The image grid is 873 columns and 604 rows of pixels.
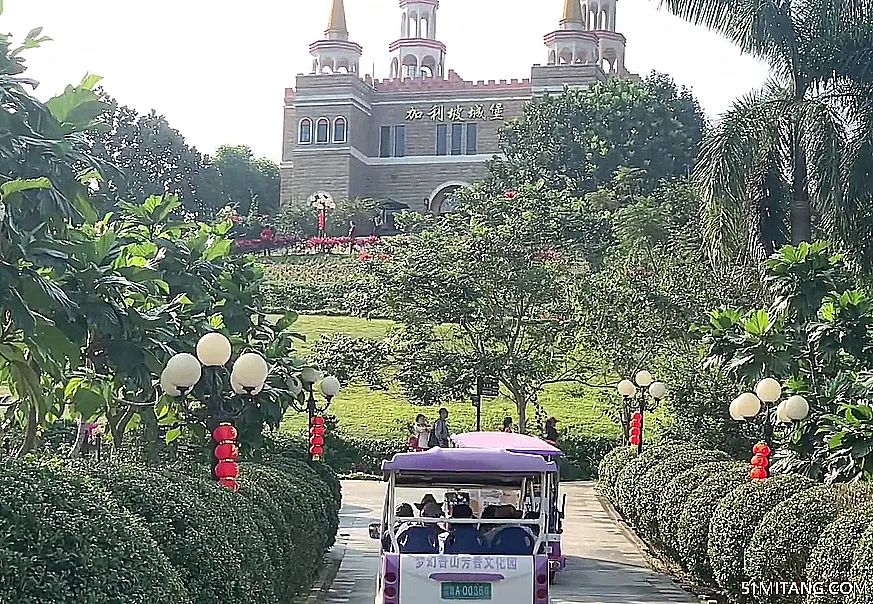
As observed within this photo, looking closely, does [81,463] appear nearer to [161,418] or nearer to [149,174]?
[161,418]

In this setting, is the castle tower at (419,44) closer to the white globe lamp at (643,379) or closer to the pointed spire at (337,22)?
the pointed spire at (337,22)

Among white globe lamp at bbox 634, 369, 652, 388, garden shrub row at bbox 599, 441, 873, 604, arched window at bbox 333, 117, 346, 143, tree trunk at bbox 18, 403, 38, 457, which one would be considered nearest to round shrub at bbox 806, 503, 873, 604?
garden shrub row at bbox 599, 441, 873, 604

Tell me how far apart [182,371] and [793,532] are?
4.91 meters

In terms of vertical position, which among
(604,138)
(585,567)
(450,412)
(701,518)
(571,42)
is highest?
(571,42)

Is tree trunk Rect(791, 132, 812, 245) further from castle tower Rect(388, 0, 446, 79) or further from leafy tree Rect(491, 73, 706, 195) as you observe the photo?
castle tower Rect(388, 0, 446, 79)

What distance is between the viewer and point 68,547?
5027 mm

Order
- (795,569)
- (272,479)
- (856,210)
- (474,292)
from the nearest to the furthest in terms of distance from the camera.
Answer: (795,569) < (272,479) < (856,210) < (474,292)

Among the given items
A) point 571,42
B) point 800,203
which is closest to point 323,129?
point 571,42

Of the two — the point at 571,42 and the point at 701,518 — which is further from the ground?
the point at 571,42

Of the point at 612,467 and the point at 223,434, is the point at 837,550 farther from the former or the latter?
the point at 612,467

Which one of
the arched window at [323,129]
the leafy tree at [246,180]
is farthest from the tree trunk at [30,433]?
the leafy tree at [246,180]

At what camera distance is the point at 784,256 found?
14.5 metres

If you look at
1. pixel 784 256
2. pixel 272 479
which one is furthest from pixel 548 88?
pixel 272 479

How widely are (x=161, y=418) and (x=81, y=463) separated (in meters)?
5.24
